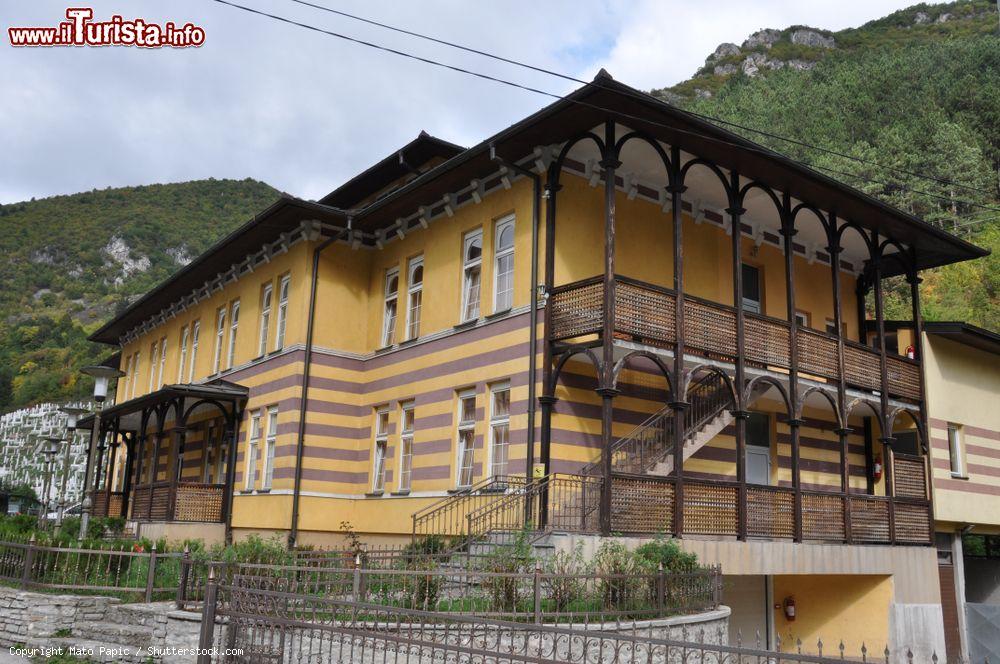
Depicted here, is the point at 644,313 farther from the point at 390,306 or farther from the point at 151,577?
the point at 151,577

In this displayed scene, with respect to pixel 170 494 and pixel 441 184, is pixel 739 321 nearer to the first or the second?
pixel 441 184

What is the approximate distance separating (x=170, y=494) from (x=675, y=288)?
47.3 feet

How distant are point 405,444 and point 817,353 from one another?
9.25 metres

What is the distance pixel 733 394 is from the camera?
55.2 feet

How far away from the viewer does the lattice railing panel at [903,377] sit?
823 inches

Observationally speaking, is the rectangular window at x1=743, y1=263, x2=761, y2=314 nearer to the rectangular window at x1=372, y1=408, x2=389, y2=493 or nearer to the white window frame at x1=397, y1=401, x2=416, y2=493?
the white window frame at x1=397, y1=401, x2=416, y2=493

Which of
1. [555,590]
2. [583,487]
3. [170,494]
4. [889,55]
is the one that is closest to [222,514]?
[170,494]

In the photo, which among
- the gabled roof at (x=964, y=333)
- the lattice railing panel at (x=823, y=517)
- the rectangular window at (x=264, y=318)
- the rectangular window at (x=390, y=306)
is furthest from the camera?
the rectangular window at (x=264, y=318)

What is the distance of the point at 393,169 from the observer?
23.7 meters

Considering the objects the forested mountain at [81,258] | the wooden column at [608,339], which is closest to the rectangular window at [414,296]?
the wooden column at [608,339]

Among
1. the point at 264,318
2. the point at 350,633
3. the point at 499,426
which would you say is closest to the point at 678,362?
the point at 499,426

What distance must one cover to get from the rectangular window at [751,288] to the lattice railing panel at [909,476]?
463cm

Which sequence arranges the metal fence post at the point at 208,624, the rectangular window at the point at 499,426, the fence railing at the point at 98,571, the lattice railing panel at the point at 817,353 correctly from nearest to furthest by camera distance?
the metal fence post at the point at 208,624 < the fence railing at the point at 98,571 < the rectangular window at the point at 499,426 < the lattice railing panel at the point at 817,353

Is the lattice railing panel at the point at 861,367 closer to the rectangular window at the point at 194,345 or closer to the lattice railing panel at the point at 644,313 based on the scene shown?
the lattice railing panel at the point at 644,313
